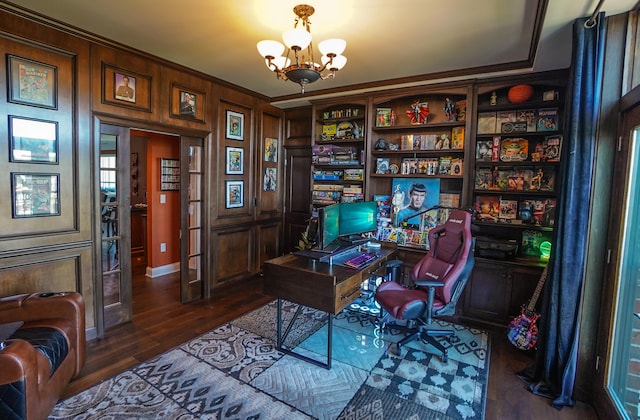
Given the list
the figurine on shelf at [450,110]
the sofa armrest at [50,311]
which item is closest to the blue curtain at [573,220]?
the figurine on shelf at [450,110]

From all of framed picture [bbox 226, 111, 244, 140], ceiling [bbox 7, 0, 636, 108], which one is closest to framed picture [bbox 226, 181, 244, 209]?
framed picture [bbox 226, 111, 244, 140]

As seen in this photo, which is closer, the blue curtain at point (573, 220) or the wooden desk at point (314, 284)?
the blue curtain at point (573, 220)

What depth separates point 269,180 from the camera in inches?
193

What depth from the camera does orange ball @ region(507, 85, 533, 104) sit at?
3.24 metres

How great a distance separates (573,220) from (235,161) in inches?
145

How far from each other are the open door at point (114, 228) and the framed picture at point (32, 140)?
399mm

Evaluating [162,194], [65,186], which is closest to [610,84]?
[65,186]

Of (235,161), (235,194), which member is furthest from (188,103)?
(235,194)

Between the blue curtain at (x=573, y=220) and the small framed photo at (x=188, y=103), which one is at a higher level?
the small framed photo at (x=188, y=103)

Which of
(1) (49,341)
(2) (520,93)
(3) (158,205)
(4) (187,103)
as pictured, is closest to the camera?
(1) (49,341)

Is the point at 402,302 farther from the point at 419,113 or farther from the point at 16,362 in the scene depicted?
the point at 16,362

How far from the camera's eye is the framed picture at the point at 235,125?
13.6ft

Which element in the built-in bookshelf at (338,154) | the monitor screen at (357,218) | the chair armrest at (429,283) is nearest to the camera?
the chair armrest at (429,283)

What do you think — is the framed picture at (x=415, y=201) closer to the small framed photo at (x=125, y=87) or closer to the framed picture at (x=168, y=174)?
the small framed photo at (x=125, y=87)
